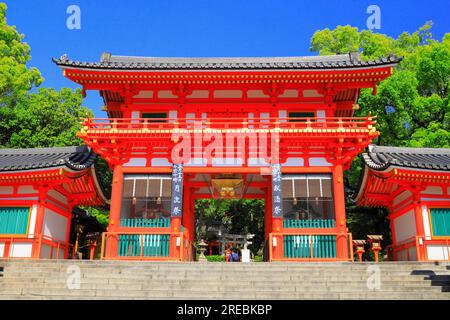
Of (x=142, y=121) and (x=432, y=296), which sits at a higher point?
(x=142, y=121)

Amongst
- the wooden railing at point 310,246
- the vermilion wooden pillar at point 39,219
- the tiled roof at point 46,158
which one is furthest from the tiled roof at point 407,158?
the vermilion wooden pillar at point 39,219

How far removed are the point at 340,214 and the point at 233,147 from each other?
16.0ft

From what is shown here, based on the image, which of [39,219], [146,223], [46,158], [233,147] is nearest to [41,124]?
[46,158]

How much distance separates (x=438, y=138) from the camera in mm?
23688

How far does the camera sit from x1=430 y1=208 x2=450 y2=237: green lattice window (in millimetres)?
15875

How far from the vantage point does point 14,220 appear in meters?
16.6

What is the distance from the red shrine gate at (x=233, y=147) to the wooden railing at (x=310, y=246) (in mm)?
37

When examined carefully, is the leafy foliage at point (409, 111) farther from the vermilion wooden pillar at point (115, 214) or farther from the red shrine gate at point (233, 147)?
the vermilion wooden pillar at point (115, 214)

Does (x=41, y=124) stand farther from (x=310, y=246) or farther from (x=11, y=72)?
(x=310, y=246)
